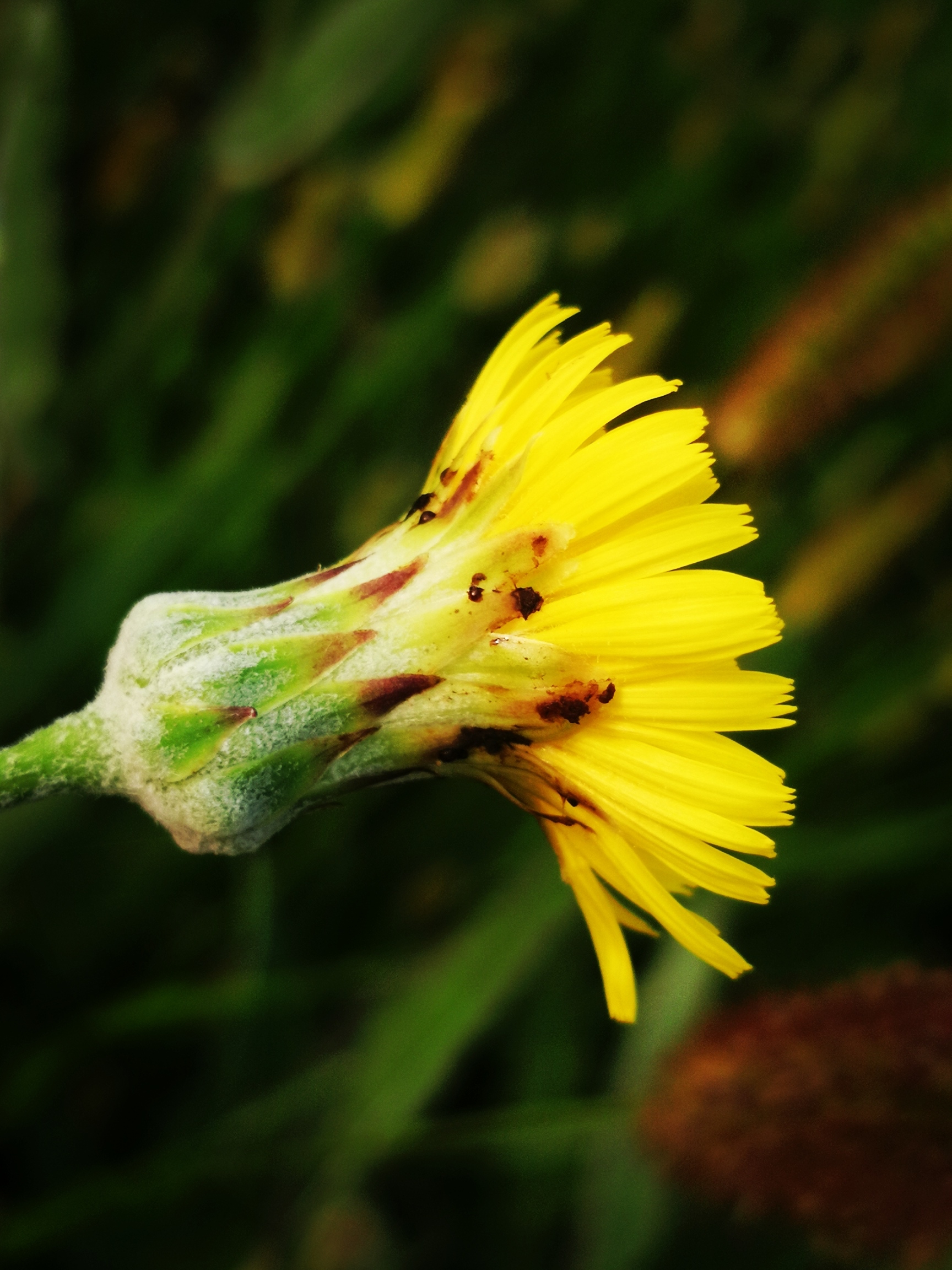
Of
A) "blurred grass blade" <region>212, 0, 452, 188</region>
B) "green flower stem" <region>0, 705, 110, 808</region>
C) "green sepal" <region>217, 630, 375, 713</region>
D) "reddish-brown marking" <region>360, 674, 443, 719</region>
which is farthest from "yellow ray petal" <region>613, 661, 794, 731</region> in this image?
"blurred grass blade" <region>212, 0, 452, 188</region>

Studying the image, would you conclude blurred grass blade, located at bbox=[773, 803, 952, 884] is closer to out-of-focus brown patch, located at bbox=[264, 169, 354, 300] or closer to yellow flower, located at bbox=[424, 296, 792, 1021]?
yellow flower, located at bbox=[424, 296, 792, 1021]

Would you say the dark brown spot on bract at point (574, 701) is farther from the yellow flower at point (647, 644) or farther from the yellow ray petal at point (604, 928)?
the yellow ray petal at point (604, 928)

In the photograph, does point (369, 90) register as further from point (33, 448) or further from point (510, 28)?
point (33, 448)

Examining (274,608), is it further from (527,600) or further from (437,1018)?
(437,1018)

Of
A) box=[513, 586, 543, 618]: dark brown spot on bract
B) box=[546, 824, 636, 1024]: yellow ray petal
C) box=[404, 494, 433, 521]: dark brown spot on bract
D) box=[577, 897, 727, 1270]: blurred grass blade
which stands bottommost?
box=[577, 897, 727, 1270]: blurred grass blade

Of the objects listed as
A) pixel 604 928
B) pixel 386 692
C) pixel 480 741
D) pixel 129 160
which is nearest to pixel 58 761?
pixel 386 692

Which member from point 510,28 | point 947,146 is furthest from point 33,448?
point 947,146
